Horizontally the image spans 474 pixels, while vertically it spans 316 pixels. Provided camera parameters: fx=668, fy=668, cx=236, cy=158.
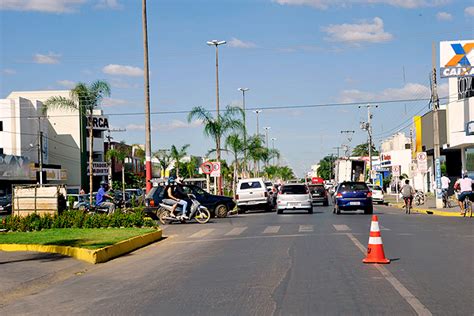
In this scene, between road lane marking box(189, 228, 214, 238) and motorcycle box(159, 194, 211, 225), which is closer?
road lane marking box(189, 228, 214, 238)

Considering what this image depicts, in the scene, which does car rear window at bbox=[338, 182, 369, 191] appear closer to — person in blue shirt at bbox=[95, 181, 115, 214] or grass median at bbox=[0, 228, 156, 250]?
person in blue shirt at bbox=[95, 181, 115, 214]

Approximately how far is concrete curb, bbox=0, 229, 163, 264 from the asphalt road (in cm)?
30

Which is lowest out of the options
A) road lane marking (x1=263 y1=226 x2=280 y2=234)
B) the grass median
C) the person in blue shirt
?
road lane marking (x1=263 y1=226 x2=280 y2=234)

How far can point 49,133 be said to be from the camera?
7756 cm

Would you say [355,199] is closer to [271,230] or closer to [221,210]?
[221,210]

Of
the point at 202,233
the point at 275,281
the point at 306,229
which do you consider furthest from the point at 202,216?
the point at 275,281

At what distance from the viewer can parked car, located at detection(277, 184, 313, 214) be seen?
3375 cm

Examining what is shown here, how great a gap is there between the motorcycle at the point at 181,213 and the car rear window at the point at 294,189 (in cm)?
825

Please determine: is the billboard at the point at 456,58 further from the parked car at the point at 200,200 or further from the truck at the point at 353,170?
the parked car at the point at 200,200

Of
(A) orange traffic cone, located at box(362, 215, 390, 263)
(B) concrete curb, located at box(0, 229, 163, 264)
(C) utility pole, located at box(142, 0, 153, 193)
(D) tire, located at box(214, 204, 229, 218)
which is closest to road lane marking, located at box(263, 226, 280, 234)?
(B) concrete curb, located at box(0, 229, 163, 264)

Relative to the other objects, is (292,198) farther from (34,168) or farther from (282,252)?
(34,168)

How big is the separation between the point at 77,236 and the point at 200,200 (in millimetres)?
12317

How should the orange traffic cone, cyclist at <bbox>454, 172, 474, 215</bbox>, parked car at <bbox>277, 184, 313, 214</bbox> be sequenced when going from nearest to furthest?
the orange traffic cone
cyclist at <bbox>454, 172, 474, 215</bbox>
parked car at <bbox>277, 184, 313, 214</bbox>

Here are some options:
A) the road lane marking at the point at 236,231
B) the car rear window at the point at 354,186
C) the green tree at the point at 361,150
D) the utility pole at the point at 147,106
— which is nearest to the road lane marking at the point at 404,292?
the road lane marking at the point at 236,231
